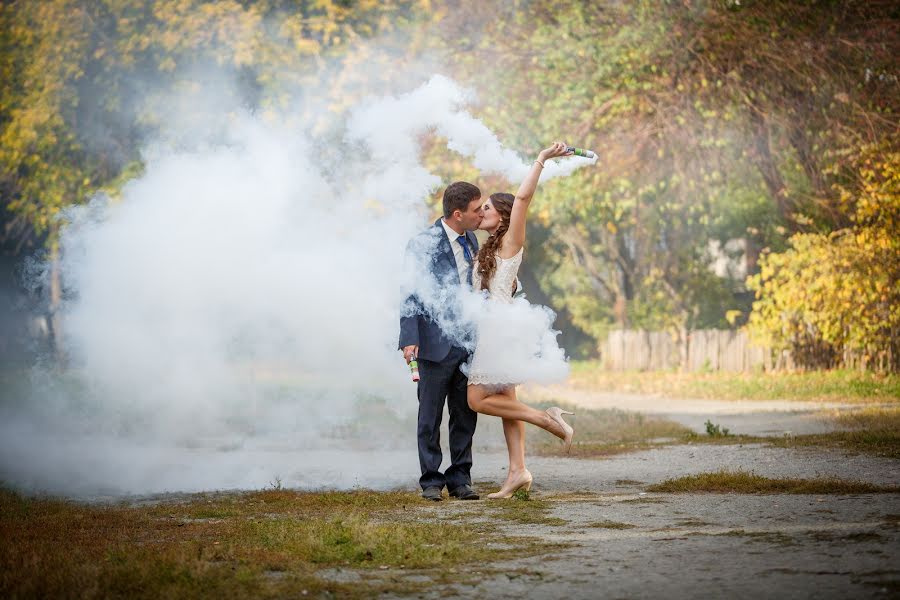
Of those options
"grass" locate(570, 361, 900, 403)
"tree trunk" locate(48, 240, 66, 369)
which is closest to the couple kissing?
"grass" locate(570, 361, 900, 403)

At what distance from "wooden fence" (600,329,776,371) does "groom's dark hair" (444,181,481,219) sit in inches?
699

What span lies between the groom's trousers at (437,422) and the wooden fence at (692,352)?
17.4 meters

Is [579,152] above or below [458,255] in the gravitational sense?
above

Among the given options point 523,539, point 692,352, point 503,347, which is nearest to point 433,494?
point 503,347

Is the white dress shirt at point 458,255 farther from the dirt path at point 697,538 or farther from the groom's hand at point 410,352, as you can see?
the dirt path at point 697,538

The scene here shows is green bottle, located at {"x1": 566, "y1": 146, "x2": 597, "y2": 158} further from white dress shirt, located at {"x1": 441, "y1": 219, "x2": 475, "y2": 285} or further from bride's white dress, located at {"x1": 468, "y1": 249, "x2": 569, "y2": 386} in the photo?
white dress shirt, located at {"x1": 441, "y1": 219, "x2": 475, "y2": 285}

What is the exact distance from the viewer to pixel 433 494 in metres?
8.45

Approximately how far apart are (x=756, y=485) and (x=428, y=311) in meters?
2.54

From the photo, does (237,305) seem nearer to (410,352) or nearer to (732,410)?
(410,352)

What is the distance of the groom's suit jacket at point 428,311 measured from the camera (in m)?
8.47

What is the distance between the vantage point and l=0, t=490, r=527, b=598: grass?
529 centimetres

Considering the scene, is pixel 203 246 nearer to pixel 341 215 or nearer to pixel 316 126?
pixel 341 215

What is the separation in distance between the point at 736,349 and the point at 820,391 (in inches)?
330

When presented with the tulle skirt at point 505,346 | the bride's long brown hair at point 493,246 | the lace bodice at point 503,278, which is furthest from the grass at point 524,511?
the bride's long brown hair at point 493,246
